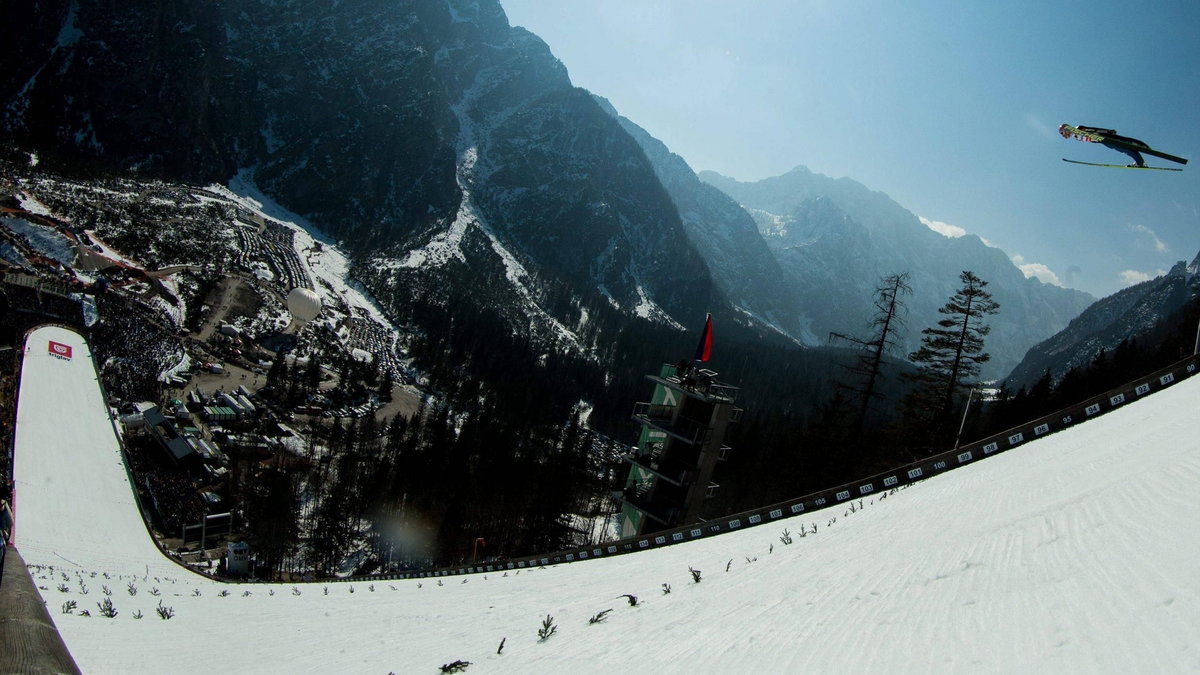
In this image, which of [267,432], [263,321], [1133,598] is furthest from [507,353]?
[1133,598]

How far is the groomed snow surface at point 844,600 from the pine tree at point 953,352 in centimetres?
893

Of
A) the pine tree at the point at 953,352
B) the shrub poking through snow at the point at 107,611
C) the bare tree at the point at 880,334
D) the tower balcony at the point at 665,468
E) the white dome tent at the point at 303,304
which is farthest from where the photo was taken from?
the white dome tent at the point at 303,304

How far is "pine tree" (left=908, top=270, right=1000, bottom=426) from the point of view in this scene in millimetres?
25297

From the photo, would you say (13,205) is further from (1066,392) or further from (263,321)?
(1066,392)

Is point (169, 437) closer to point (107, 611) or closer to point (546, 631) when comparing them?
point (107, 611)

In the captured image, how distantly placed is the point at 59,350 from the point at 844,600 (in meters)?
56.1

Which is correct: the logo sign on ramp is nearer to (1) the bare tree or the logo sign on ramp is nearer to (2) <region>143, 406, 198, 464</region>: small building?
(2) <region>143, 406, 198, 464</region>: small building

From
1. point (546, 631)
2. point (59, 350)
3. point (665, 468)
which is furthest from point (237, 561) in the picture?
point (546, 631)

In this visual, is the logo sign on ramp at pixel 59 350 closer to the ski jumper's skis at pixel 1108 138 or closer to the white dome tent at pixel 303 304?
the white dome tent at pixel 303 304

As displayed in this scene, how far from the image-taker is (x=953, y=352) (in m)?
27.1

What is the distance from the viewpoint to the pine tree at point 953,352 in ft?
83.0

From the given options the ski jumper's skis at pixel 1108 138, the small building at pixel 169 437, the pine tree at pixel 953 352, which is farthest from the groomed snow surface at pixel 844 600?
the small building at pixel 169 437

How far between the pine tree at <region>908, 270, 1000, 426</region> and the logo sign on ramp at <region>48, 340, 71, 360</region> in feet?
185

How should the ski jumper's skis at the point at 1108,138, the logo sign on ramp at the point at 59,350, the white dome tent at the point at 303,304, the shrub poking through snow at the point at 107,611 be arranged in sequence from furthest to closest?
the white dome tent at the point at 303,304 < the logo sign on ramp at the point at 59,350 < the ski jumper's skis at the point at 1108,138 < the shrub poking through snow at the point at 107,611
